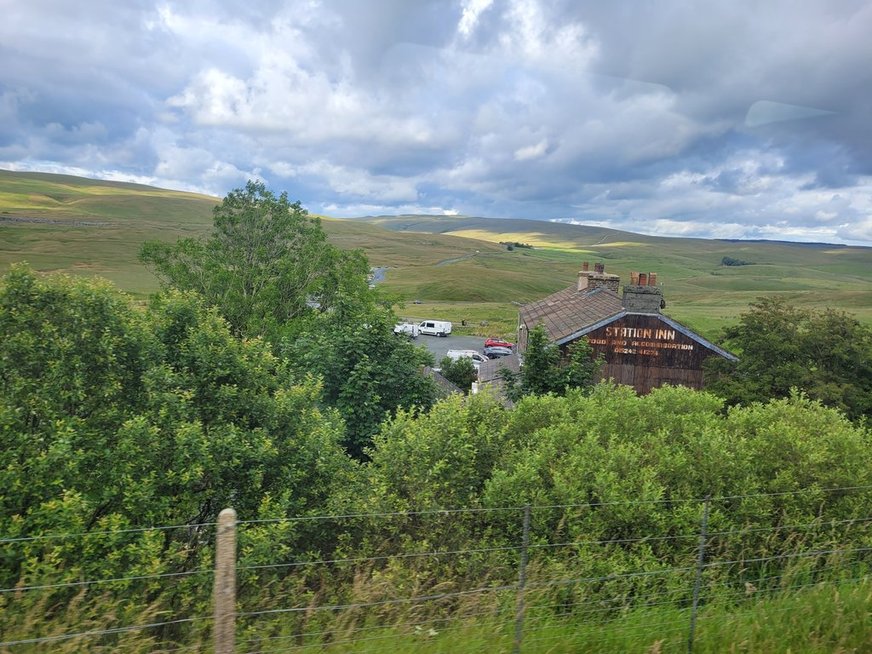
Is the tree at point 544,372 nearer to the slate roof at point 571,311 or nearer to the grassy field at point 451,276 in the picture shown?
the slate roof at point 571,311

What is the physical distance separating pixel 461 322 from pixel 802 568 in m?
66.7

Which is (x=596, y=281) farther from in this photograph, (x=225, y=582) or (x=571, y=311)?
(x=225, y=582)

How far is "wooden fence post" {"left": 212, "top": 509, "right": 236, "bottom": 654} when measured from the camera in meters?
3.55

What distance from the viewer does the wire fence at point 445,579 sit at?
4.54m

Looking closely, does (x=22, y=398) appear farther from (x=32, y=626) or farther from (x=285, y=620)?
(x=285, y=620)

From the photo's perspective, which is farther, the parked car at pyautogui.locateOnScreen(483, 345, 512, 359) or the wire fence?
the parked car at pyautogui.locateOnScreen(483, 345, 512, 359)

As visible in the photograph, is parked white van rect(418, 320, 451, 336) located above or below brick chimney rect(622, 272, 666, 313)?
below

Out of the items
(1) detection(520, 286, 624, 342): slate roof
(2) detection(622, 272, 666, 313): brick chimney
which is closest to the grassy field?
(1) detection(520, 286, 624, 342): slate roof

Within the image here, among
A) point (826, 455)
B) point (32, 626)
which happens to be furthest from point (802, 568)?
point (32, 626)

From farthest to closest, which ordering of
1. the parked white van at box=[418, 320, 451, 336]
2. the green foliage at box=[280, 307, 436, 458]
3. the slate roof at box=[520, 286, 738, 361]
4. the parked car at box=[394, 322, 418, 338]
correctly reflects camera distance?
the parked white van at box=[418, 320, 451, 336]
the slate roof at box=[520, 286, 738, 361]
the parked car at box=[394, 322, 418, 338]
the green foliage at box=[280, 307, 436, 458]

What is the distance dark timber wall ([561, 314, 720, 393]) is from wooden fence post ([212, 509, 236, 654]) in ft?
63.7

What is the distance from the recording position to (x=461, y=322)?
7262 cm

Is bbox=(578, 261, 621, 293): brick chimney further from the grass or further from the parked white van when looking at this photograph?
the parked white van

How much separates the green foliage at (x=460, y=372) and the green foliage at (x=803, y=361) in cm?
1660
